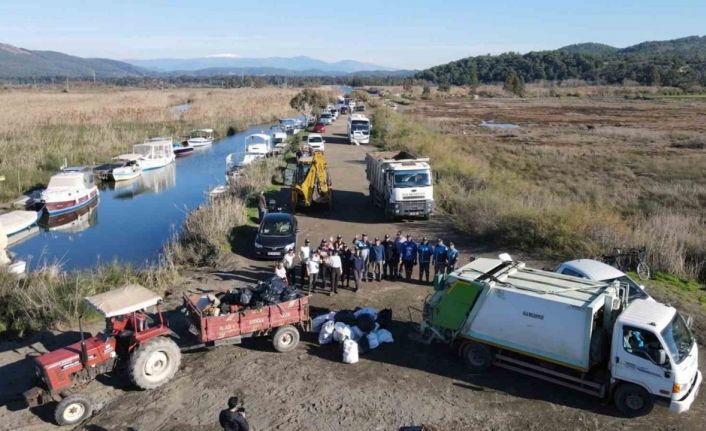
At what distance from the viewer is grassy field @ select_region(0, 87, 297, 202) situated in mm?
39000

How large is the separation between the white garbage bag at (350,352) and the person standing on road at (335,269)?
4137 mm

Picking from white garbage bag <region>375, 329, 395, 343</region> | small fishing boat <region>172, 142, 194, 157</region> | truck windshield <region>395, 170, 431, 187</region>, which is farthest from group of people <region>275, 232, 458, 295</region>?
small fishing boat <region>172, 142, 194, 157</region>

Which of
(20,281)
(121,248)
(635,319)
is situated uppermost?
(635,319)

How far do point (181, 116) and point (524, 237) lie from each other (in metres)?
63.0

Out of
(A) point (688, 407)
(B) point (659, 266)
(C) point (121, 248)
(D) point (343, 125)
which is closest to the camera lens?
(A) point (688, 407)

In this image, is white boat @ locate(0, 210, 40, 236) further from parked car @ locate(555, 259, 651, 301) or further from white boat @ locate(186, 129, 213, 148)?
white boat @ locate(186, 129, 213, 148)

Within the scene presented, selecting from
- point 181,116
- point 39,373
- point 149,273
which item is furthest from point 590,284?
point 181,116

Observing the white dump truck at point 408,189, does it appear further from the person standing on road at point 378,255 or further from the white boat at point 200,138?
the white boat at point 200,138

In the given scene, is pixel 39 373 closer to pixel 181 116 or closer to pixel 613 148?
pixel 613 148

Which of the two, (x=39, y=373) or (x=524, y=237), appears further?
(x=524, y=237)

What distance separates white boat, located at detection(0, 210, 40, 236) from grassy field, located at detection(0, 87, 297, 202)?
578 cm

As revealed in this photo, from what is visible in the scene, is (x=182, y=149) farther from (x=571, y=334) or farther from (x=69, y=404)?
(x=571, y=334)

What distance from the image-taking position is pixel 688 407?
1040 centimetres

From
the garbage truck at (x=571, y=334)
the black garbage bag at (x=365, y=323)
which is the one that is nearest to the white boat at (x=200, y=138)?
the black garbage bag at (x=365, y=323)
